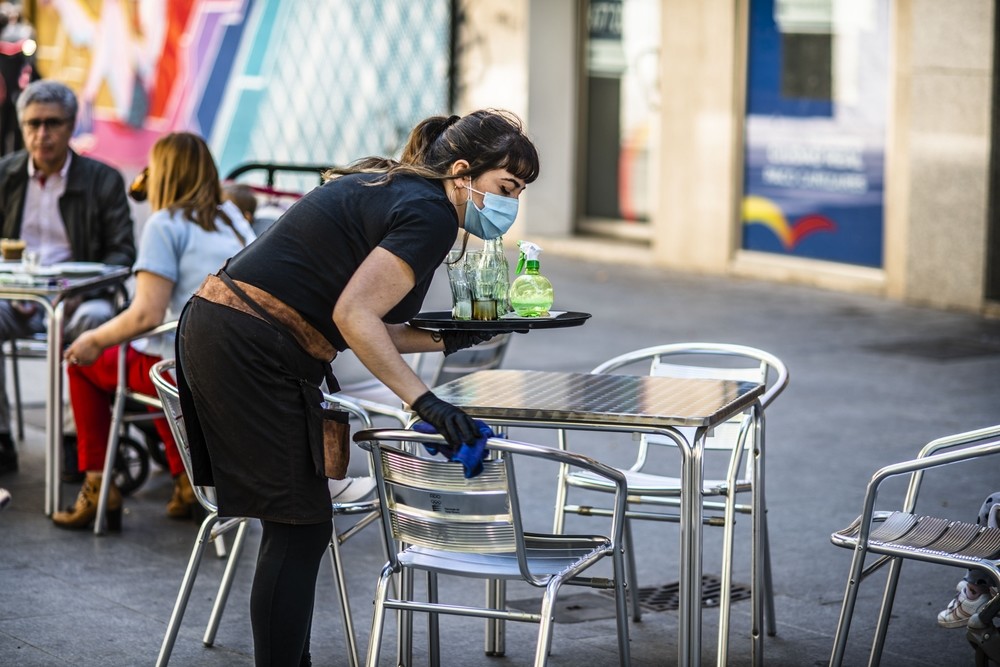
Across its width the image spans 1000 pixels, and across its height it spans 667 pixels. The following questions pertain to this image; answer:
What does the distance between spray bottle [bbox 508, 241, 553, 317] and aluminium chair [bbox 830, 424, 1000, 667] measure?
977 millimetres

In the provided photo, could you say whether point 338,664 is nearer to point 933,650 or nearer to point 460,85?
point 933,650

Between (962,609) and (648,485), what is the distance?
0.99 m

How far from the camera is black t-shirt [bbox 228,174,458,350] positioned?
3.46 m

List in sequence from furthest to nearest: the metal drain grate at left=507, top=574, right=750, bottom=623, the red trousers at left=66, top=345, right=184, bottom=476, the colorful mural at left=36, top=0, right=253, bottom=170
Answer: the colorful mural at left=36, top=0, right=253, bottom=170, the red trousers at left=66, top=345, right=184, bottom=476, the metal drain grate at left=507, top=574, right=750, bottom=623

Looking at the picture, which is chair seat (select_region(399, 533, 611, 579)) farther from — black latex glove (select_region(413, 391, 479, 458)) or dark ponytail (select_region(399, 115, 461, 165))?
dark ponytail (select_region(399, 115, 461, 165))

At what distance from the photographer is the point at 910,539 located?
12.8ft

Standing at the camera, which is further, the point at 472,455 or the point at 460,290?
the point at 460,290

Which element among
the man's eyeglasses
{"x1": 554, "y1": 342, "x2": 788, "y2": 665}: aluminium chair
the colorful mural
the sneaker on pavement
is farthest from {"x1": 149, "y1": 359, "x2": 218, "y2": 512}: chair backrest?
the colorful mural

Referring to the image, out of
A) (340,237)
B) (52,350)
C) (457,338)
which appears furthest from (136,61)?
(340,237)

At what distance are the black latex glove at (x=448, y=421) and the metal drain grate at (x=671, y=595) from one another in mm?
1828

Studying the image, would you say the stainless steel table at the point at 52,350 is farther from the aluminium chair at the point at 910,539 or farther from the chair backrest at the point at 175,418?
the aluminium chair at the point at 910,539

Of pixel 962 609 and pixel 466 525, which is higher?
pixel 466 525

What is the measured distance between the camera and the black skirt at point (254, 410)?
11.6 feet

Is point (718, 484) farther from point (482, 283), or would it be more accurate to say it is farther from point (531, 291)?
point (482, 283)
